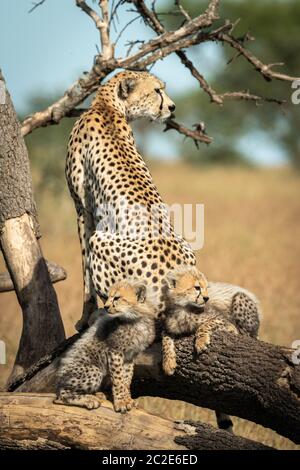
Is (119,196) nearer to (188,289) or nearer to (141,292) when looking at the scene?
(141,292)

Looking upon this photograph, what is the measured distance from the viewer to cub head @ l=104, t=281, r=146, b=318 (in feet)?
15.4

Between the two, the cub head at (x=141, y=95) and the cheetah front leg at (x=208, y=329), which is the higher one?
the cub head at (x=141, y=95)

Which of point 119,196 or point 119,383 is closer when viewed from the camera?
point 119,383

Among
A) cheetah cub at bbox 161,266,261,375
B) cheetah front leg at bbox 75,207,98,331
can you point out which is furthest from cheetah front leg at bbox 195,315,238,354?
cheetah front leg at bbox 75,207,98,331

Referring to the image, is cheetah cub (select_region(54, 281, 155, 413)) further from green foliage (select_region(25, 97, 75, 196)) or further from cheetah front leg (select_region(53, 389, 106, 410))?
green foliage (select_region(25, 97, 75, 196))

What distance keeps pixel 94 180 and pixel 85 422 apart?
5.96 feet

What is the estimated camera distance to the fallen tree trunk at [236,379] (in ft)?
14.5

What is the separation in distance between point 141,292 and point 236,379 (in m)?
0.73

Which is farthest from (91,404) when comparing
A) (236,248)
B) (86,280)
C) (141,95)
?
(236,248)

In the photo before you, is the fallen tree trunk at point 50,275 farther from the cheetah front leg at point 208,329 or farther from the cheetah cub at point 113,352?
the cheetah front leg at point 208,329

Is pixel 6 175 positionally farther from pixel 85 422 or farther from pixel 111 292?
pixel 85 422

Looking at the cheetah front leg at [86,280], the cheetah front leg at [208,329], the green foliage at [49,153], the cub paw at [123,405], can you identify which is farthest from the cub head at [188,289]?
the green foliage at [49,153]

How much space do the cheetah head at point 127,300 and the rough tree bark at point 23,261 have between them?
1305 mm

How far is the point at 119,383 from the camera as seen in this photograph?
185 inches
